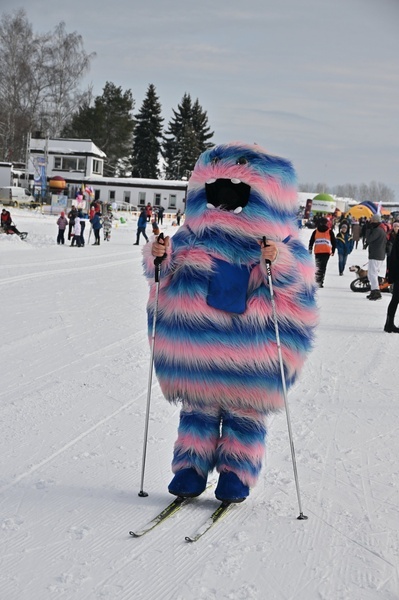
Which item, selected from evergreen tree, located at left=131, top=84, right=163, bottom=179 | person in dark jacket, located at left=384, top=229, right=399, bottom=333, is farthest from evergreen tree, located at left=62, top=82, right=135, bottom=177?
person in dark jacket, located at left=384, top=229, right=399, bottom=333

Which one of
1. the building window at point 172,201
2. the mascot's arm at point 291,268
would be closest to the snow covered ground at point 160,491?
the mascot's arm at point 291,268

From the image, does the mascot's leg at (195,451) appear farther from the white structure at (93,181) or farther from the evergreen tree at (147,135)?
the evergreen tree at (147,135)

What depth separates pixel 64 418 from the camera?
15.9 ft

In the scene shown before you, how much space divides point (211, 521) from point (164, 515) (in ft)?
0.76

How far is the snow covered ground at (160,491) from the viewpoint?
2670 mm

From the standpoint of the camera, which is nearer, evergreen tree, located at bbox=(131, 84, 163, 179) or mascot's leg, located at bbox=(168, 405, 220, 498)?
mascot's leg, located at bbox=(168, 405, 220, 498)

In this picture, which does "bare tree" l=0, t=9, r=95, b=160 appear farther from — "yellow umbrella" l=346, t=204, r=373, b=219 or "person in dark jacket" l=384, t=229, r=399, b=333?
"person in dark jacket" l=384, t=229, r=399, b=333

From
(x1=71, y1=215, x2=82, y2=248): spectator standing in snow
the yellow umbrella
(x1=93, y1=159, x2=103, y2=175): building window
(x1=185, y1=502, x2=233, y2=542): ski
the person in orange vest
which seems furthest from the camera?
(x1=93, y1=159, x2=103, y2=175): building window

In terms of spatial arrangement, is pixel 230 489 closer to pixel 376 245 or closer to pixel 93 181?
pixel 376 245

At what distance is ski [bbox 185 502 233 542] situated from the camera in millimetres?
3000

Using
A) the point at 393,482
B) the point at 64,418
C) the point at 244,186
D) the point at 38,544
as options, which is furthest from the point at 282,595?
the point at 64,418

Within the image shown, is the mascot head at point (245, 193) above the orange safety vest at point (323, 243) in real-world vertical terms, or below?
above

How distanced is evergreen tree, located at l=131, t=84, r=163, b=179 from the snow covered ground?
70081 mm

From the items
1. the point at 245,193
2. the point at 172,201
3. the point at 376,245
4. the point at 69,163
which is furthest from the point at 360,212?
the point at 245,193
